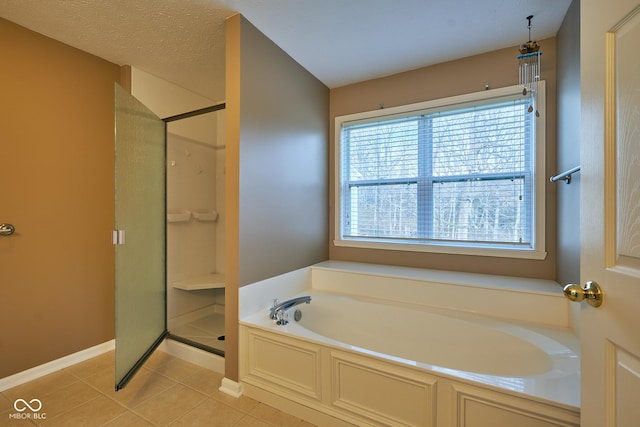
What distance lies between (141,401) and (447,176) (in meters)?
2.79

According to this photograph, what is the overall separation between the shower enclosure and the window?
4.61 ft


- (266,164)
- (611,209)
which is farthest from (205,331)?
(611,209)

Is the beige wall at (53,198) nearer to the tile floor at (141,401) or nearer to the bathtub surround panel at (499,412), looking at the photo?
the tile floor at (141,401)

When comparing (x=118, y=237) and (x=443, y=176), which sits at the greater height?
(x=443, y=176)

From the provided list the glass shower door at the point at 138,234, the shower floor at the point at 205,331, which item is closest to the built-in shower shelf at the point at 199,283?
the glass shower door at the point at 138,234

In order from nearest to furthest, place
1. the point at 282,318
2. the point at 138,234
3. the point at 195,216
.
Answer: the point at 282,318 < the point at 138,234 < the point at 195,216

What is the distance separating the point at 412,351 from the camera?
2.07 meters

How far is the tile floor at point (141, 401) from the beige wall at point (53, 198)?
0.30m

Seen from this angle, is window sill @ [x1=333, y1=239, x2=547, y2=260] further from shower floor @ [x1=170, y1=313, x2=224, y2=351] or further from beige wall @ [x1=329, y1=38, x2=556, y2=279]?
shower floor @ [x1=170, y1=313, x2=224, y2=351]

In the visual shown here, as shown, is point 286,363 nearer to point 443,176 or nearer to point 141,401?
point 141,401

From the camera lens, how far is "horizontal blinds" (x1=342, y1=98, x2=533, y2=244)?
87.5 inches

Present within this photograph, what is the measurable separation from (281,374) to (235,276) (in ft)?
2.21

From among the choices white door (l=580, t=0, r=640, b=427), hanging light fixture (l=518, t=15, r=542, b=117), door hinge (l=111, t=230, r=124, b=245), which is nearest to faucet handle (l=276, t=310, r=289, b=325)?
door hinge (l=111, t=230, r=124, b=245)

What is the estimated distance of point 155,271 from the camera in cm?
235
